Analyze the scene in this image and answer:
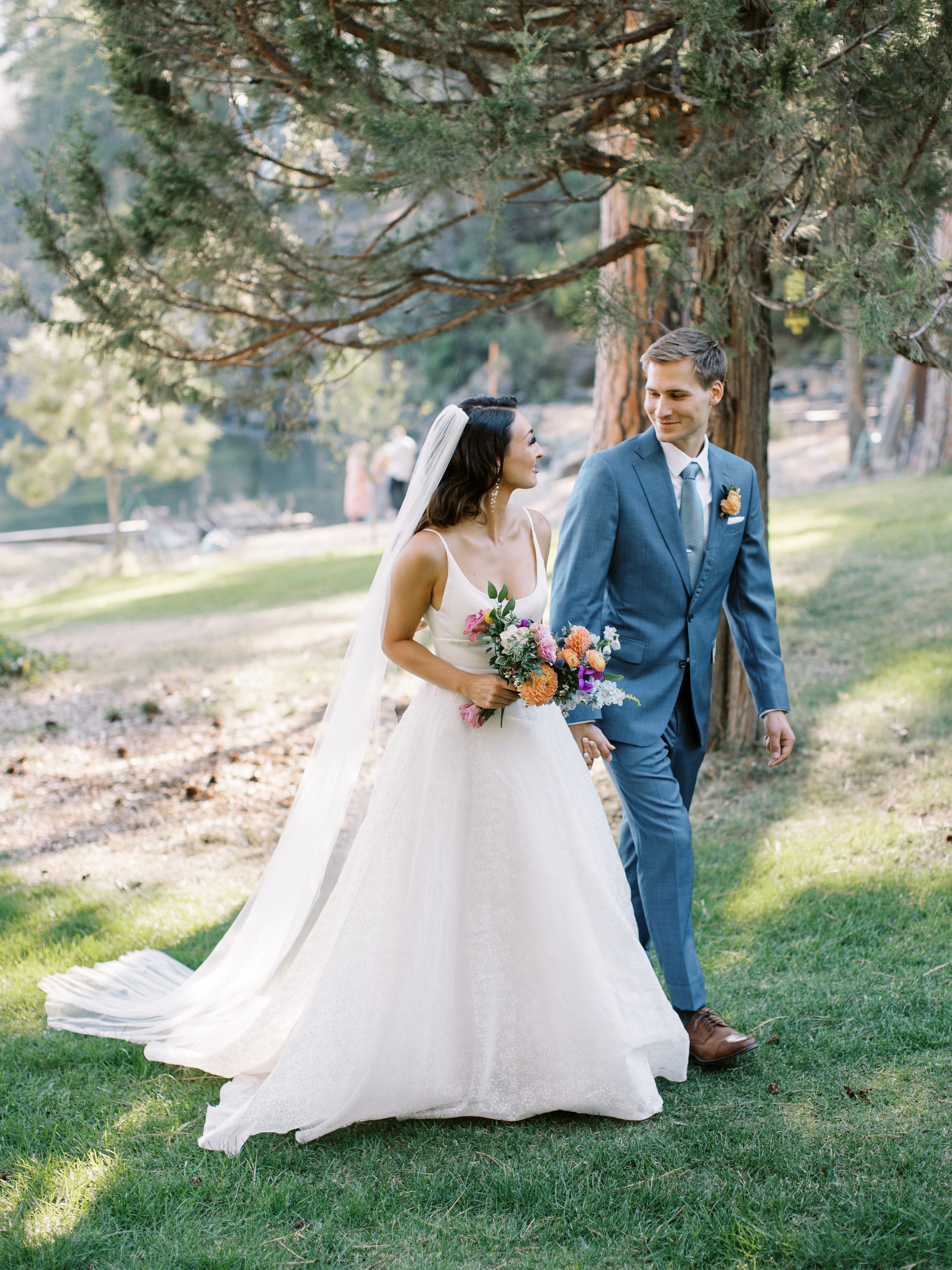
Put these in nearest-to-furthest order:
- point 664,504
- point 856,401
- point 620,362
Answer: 1. point 664,504
2. point 620,362
3. point 856,401

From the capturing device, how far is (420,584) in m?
3.24

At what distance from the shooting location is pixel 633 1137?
2.94 metres

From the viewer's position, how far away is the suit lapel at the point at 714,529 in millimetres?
3457

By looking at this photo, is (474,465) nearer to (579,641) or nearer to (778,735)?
(579,641)

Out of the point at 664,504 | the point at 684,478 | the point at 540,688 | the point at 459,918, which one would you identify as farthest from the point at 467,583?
the point at 459,918

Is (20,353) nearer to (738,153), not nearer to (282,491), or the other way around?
(282,491)

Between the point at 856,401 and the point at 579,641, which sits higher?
the point at 856,401

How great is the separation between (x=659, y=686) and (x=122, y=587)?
45.5ft

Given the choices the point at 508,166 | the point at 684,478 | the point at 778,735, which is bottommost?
the point at 778,735

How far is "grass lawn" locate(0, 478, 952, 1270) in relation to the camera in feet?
8.46

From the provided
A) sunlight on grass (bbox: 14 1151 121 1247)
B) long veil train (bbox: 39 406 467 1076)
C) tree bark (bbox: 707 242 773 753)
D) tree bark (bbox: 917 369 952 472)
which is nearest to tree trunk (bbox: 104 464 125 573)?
tree bark (bbox: 917 369 952 472)

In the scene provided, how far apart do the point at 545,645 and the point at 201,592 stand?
38.0 feet

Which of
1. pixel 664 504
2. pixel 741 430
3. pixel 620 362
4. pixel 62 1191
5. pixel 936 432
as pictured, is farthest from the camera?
pixel 936 432

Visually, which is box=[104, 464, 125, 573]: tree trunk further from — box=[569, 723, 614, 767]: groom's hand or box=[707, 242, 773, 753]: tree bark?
box=[569, 723, 614, 767]: groom's hand
